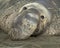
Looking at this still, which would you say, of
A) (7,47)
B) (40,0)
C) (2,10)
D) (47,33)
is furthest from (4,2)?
(7,47)

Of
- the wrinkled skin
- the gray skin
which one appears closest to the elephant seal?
the gray skin

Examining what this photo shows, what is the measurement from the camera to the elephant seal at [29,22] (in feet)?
10.3

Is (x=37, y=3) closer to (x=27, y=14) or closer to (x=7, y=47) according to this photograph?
(x=27, y=14)

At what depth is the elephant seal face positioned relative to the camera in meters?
3.13

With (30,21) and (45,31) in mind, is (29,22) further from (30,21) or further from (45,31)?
(45,31)

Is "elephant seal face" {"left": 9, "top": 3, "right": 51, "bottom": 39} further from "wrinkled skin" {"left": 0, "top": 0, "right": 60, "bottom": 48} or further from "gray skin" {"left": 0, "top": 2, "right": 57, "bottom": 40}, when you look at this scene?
"wrinkled skin" {"left": 0, "top": 0, "right": 60, "bottom": 48}

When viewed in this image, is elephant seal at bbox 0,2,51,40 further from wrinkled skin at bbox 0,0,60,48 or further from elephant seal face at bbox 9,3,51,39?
wrinkled skin at bbox 0,0,60,48

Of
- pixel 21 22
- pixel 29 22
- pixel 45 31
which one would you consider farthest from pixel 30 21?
pixel 45 31

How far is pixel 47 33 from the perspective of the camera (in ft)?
12.5

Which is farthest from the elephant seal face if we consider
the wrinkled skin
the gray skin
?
the wrinkled skin

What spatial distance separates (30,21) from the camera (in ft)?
10.7

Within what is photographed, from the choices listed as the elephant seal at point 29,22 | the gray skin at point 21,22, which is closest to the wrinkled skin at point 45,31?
the gray skin at point 21,22

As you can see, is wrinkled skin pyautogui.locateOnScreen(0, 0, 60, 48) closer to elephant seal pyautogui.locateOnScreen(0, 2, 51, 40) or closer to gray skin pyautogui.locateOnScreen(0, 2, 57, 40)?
gray skin pyautogui.locateOnScreen(0, 2, 57, 40)

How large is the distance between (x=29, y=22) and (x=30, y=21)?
27mm
